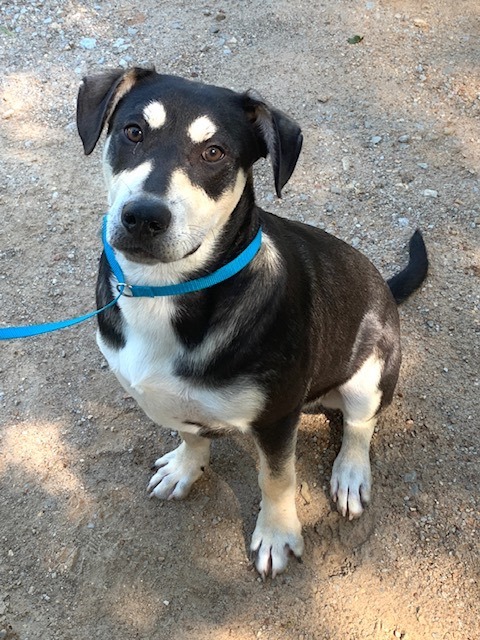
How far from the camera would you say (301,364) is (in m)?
2.80

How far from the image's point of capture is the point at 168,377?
8.57ft

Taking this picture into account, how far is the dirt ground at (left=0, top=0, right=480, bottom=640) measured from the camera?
3.20 m

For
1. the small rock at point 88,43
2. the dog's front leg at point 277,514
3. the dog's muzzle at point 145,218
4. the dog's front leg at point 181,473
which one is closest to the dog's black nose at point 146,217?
the dog's muzzle at point 145,218

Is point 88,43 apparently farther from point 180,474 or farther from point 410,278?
point 180,474

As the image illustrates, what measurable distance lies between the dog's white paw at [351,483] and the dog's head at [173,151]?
1.69 metres

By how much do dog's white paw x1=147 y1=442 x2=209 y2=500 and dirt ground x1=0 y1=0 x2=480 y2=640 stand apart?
8cm

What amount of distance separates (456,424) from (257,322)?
5.93 ft

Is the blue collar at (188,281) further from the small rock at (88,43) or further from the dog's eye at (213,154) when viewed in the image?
the small rock at (88,43)

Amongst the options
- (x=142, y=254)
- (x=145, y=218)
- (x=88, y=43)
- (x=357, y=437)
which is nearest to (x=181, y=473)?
(x=357, y=437)

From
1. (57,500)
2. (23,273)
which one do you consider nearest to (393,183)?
(23,273)

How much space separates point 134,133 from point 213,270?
609mm

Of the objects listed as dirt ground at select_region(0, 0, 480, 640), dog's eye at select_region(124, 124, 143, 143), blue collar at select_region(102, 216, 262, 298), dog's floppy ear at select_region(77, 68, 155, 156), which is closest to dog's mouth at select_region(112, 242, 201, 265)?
blue collar at select_region(102, 216, 262, 298)

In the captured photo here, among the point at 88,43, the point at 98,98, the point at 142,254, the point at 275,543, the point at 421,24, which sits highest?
the point at 98,98

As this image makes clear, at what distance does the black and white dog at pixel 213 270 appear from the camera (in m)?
2.30
